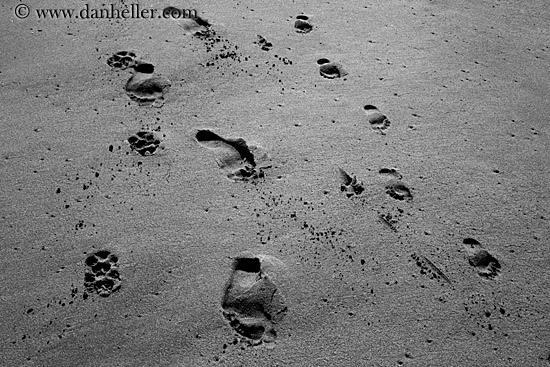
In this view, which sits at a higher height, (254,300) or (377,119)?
(377,119)

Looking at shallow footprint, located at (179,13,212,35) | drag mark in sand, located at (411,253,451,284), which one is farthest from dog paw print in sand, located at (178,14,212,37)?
drag mark in sand, located at (411,253,451,284)

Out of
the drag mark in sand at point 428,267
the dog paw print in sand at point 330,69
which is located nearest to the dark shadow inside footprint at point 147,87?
the dog paw print in sand at point 330,69

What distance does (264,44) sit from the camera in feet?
11.9

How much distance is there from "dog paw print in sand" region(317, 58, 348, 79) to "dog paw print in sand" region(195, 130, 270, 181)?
31.0 inches

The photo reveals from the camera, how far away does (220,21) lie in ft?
12.4

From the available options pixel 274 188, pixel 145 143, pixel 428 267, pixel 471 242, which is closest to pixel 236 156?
pixel 274 188

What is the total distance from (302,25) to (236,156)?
4.26 feet

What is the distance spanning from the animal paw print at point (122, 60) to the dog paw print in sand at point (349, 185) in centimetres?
151

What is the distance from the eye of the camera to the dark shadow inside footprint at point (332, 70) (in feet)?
11.4

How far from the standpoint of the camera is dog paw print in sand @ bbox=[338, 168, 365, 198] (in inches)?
113

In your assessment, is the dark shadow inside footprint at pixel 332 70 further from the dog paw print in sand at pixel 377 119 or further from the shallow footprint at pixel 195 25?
the shallow footprint at pixel 195 25

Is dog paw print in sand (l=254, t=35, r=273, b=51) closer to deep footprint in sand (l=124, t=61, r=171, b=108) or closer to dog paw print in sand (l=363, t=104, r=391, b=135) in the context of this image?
deep footprint in sand (l=124, t=61, r=171, b=108)

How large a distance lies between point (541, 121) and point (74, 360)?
113 inches

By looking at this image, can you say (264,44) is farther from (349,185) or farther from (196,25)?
(349,185)
